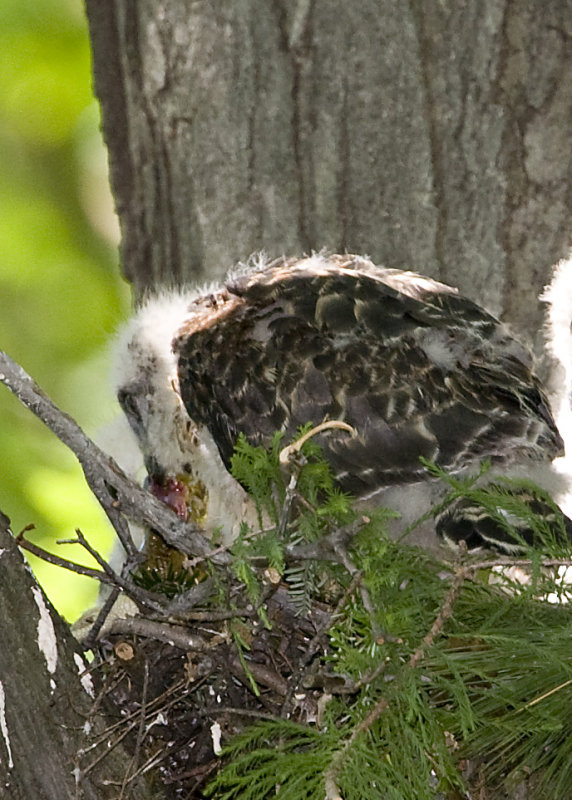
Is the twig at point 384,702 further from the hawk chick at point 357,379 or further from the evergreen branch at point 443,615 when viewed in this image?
the hawk chick at point 357,379

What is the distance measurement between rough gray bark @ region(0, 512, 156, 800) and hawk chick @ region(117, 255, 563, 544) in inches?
25.8

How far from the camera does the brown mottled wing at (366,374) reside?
7.72 ft

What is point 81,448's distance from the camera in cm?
199

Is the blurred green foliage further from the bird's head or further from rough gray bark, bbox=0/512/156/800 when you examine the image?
rough gray bark, bbox=0/512/156/800

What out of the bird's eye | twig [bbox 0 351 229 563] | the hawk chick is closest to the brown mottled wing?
the hawk chick

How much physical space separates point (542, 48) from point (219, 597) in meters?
1.55

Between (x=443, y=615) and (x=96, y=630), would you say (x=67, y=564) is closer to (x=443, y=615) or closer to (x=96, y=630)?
(x=96, y=630)

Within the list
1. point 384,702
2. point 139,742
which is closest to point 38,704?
point 139,742

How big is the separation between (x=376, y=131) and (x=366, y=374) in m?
0.78

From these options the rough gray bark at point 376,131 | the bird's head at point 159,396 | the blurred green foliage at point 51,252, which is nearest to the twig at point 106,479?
the bird's head at point 159,396

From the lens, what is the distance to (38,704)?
6.10 ft

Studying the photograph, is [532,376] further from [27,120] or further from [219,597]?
[27,120]

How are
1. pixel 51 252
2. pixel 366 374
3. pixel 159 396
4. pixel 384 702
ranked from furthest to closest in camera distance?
pixel 51 252, pixel 159 396, pixel 366 374, pixel 384 702

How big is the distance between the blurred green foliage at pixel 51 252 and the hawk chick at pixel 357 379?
3.54ft
